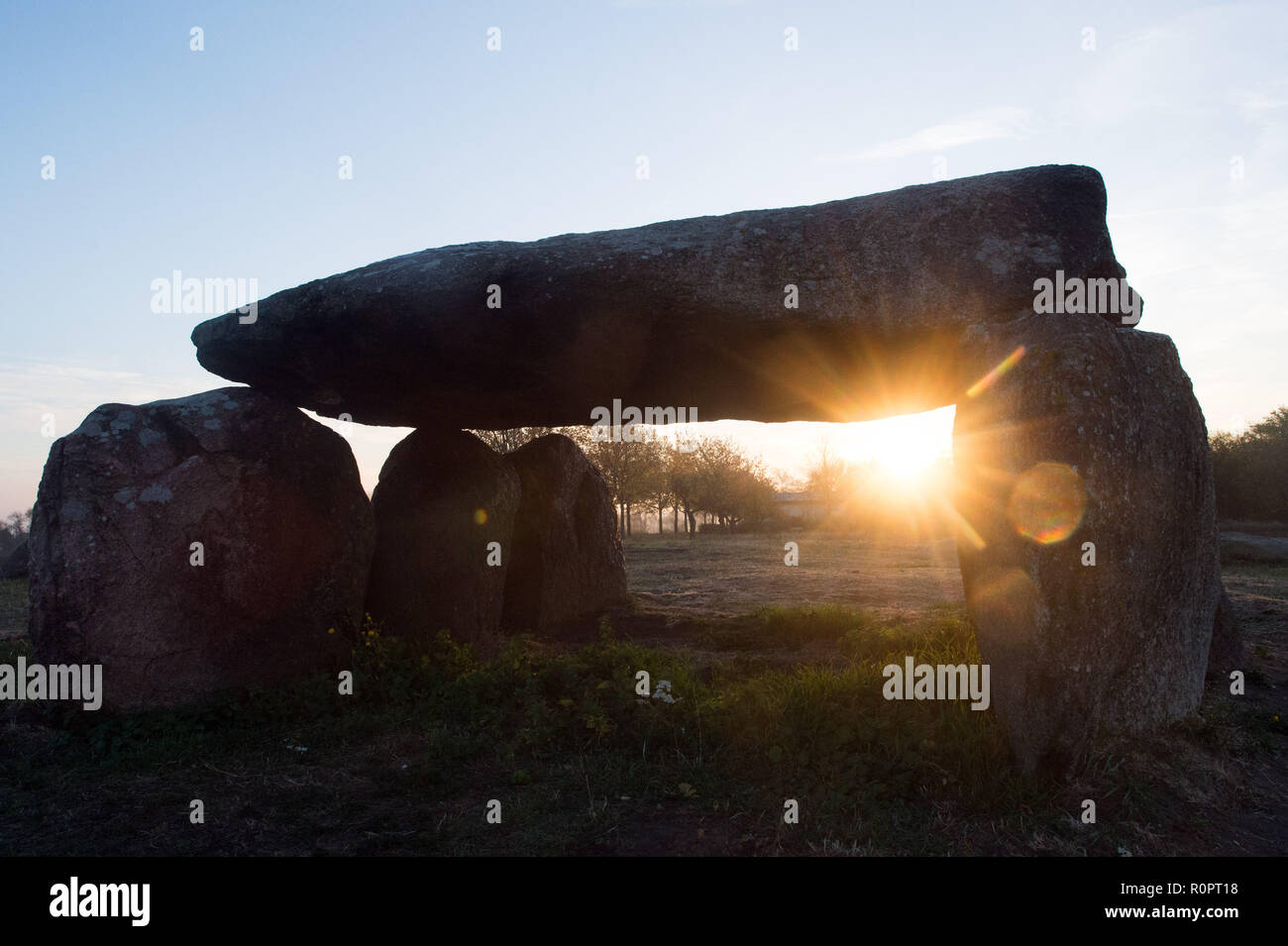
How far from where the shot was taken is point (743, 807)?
4.69 meters

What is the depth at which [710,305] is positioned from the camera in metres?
6.22

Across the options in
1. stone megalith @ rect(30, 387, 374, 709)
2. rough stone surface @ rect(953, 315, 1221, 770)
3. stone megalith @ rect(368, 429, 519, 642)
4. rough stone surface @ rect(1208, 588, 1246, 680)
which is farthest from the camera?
stone megalith @ rect(368, 429, 519, 642)

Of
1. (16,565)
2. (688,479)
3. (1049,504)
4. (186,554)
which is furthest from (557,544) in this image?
(688,479)

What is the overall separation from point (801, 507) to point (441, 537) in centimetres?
3429

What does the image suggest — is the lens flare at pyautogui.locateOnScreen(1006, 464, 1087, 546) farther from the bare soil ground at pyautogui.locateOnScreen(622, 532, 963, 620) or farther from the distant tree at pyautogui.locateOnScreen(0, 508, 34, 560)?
the distant tree at pyautogui.locateOnScreen(0, 508, 34, 560)

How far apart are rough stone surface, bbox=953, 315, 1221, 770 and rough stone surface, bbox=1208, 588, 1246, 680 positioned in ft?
6.08

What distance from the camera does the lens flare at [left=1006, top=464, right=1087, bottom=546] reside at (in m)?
4.92

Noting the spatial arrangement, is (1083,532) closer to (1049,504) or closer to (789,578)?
(1049,504)

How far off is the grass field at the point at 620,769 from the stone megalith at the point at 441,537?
865 mm

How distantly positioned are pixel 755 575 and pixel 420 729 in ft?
32.0

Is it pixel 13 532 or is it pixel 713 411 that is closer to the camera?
pixel 713 411

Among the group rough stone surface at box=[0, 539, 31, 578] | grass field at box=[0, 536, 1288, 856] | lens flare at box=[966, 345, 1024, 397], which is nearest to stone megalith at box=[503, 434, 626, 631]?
grass field at box=[0, 536, 1288, 856]

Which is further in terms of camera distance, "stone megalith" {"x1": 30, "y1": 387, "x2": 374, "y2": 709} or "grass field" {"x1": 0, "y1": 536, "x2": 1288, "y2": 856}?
"stone megalith" {"x1": 30, "y1": 387, "x2": 374, "y2": 709}
